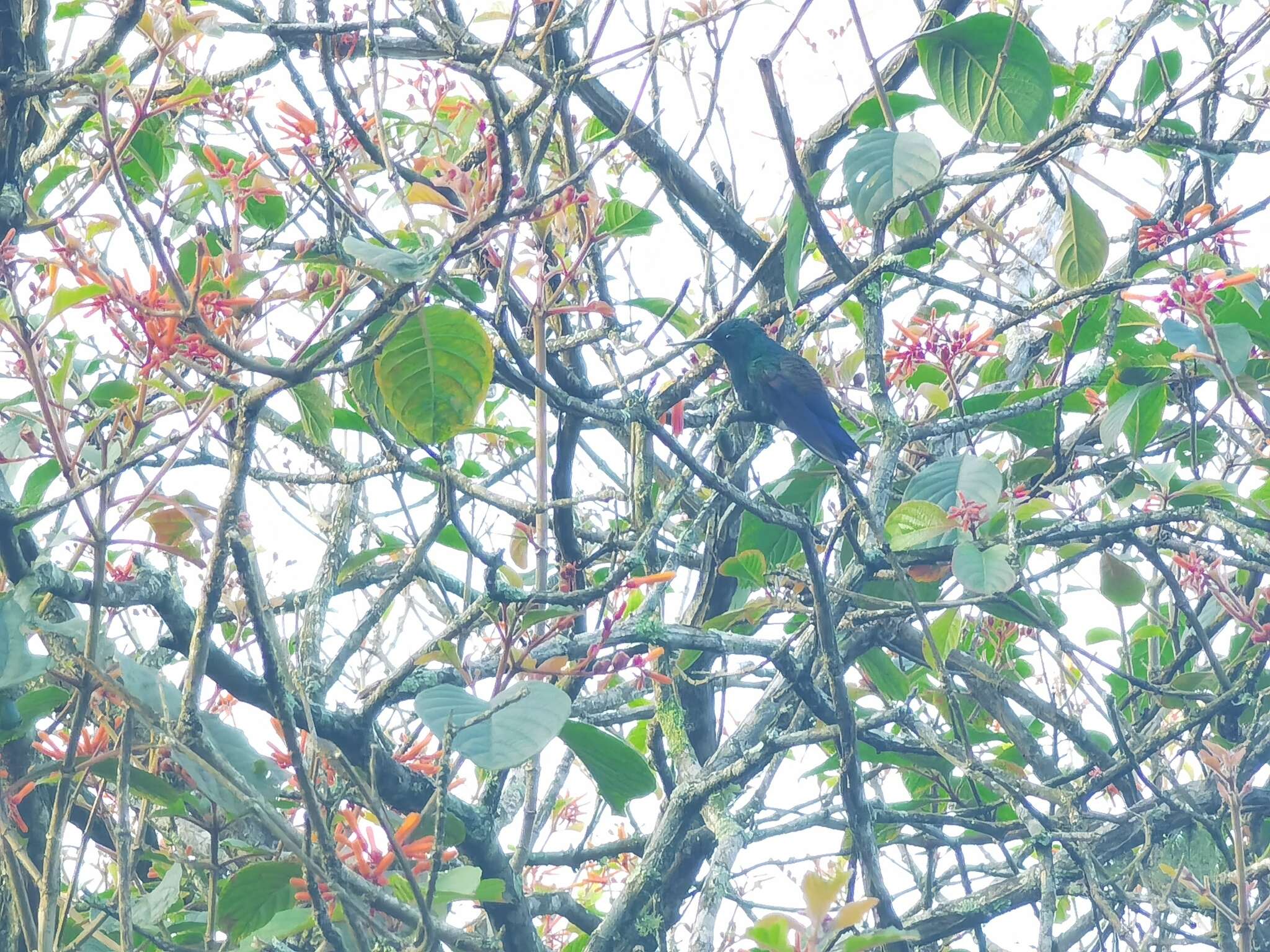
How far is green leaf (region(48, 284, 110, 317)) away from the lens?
1.70 metres

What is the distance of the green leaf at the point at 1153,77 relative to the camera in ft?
10.5

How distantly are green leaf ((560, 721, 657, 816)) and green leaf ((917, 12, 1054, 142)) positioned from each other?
1527 mm

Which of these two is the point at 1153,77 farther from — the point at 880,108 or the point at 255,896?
the point at 255,896

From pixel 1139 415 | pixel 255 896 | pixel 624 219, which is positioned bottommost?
pixel 255 896

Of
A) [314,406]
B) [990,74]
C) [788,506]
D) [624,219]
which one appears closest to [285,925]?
[314,406]

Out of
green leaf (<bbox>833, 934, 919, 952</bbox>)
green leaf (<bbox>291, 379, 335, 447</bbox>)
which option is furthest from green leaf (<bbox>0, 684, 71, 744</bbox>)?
green leaf (<bbox>833, 934, 919, 952</bbox>)

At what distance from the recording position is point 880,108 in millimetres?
3188

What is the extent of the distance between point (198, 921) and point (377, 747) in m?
0.63

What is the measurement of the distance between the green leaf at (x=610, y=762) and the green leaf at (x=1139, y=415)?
1523 millimetres

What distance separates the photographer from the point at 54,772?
2072mm

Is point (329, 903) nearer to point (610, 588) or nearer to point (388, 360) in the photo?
point (610, 588)

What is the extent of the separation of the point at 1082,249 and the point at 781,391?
2.83ft

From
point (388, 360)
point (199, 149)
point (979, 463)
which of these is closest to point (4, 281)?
point (388, 360)

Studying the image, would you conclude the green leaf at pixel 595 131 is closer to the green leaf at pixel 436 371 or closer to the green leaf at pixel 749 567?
the green leaf at pixel 749 567
